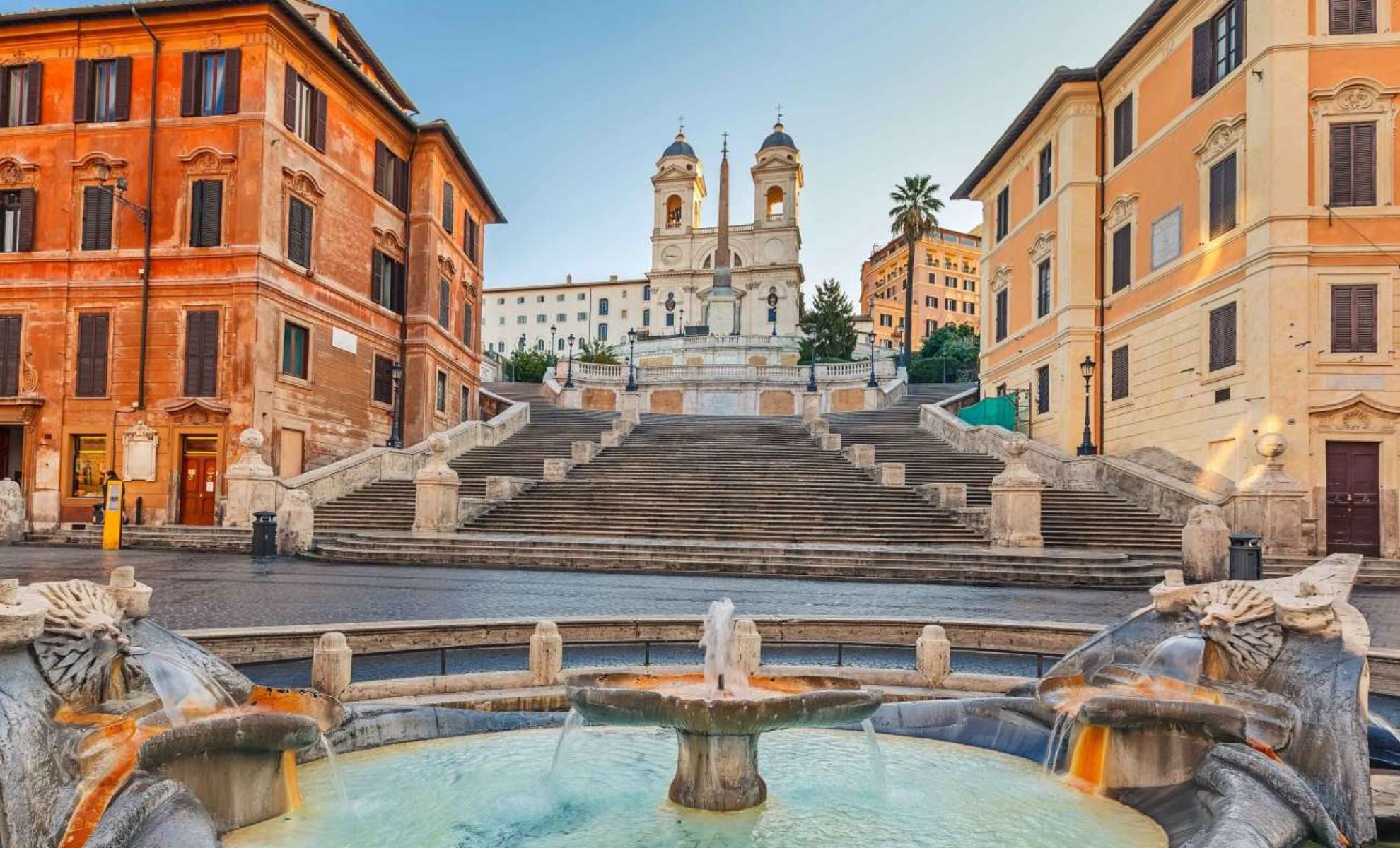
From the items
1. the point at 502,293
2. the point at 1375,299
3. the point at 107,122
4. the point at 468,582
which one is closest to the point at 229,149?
the point at 107,122

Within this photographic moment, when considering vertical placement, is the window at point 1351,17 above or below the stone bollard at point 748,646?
above

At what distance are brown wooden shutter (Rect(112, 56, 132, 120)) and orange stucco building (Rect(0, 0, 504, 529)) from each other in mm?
47

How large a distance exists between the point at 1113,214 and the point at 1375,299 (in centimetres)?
866

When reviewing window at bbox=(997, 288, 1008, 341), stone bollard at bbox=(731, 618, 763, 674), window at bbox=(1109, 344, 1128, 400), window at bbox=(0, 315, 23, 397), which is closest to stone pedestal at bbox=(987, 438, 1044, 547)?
window at bbox=(1109, 344, 1128, 400)

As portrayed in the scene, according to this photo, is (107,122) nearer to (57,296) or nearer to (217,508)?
(57,296)

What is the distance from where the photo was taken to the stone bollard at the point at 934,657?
7.02 metres

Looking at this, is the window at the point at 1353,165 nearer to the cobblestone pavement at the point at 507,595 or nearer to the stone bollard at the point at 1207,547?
the stone bollard at the point at 1207,547

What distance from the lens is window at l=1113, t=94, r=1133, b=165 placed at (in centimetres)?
2578

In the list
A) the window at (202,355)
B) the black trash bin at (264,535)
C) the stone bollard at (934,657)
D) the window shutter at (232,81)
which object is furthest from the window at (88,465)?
the stone bollard at (934,657)

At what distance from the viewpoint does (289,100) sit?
Answer: 2552cm

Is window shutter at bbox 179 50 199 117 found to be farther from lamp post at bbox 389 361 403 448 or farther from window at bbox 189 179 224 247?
lamp post at bbox 389 361 403 448

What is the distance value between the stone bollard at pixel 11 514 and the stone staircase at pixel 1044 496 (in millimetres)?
22838

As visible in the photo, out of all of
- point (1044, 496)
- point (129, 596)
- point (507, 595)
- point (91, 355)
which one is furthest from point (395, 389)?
point (129, 596)

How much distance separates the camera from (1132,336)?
24906 millimetres
